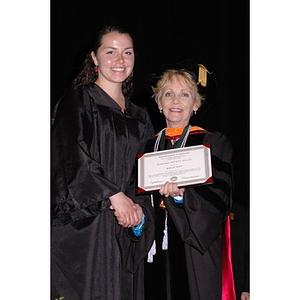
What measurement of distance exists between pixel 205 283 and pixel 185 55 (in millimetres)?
1946

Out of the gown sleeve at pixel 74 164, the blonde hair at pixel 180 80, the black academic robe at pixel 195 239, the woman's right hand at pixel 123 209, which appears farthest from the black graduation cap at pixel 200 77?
the woman's right hand at pixel 123 209

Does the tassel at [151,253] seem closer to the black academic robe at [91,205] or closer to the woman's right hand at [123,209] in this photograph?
the black academic robe at [91,205]

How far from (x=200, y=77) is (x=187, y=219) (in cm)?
78

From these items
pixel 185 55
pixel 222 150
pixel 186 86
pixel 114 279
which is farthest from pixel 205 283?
pixel 185 55

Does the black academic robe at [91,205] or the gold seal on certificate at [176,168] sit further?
the black academic robe at [91,205]

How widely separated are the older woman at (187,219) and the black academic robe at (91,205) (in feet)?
0.33

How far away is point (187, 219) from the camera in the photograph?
2.85m

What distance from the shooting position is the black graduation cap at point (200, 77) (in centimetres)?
308

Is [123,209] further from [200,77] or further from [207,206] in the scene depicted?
[200,77]

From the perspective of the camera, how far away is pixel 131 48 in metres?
3.01

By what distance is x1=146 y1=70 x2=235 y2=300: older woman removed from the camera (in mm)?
2838

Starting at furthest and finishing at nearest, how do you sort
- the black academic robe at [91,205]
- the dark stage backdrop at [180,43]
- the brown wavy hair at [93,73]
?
1. the dark stage backdrop at [180,43]
2. the brown wavy hair at [93,73]
3. the black academic robe at [91,205]

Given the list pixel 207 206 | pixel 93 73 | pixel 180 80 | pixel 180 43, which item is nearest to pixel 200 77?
pixel 180 80

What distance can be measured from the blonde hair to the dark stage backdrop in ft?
3.03
